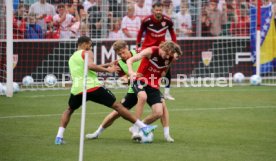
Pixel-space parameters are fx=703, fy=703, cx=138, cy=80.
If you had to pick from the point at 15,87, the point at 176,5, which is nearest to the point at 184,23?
the point at 176,5

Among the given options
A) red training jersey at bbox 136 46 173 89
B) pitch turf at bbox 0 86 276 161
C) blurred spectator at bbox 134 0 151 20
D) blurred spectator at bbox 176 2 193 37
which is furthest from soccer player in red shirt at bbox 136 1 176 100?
blurred spectator at bbox 176 2 193 37

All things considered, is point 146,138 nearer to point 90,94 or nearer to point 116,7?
point 90,94

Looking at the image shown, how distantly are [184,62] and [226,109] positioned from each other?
6258 mm

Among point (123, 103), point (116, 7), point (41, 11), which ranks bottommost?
point (123, 103)

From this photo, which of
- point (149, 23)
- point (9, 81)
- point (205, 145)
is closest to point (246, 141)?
point (205, 145)

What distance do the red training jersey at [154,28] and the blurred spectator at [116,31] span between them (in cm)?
486

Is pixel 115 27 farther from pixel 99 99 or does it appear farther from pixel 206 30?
pixel 99 99

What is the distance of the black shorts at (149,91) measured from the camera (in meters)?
11.8

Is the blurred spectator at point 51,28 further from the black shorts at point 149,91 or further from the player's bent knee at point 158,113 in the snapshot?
the player's bent knee at point 158,113

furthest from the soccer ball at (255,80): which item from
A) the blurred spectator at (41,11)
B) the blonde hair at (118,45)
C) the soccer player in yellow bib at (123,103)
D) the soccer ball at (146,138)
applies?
the soccer ball at (146,138)

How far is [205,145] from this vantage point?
440 inches

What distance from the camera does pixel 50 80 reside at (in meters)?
21.0

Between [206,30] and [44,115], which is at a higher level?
[206,30]

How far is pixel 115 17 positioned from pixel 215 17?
3336 mm
